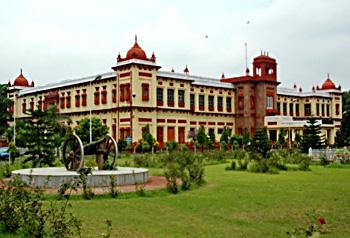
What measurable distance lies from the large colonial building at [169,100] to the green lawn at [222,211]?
83.4 ft

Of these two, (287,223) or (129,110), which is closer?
(287,223)

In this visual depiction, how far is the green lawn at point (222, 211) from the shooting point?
8.30 metres

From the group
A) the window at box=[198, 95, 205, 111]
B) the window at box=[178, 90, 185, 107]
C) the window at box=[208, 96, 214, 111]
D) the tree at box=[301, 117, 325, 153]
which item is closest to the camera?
the tree at box=[301, 117, 325, 153]

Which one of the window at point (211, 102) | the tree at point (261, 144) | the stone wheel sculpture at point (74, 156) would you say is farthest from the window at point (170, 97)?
the stone wheel sculpture at point (74, 156)

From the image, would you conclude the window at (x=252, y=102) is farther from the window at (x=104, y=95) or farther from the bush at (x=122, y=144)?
the bush at (x=122, y=144)

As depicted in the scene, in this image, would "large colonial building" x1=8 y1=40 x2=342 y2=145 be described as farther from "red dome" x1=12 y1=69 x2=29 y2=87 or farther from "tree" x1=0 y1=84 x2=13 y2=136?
"tree" x1=0 y1=84 x2=13 y2=136

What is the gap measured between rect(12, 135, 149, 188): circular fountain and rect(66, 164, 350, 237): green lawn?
227cm

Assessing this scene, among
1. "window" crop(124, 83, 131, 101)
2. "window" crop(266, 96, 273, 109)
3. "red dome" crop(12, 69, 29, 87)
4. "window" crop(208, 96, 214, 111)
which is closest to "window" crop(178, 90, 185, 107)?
"window" crop(208, 96, 214, 111)

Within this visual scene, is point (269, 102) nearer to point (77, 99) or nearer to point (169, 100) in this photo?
point (169, 100)

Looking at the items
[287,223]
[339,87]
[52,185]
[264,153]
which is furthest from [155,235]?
[339,87]

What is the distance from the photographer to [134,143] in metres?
37.8

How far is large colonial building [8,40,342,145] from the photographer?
39.2 meters

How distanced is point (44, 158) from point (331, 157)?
16.3m

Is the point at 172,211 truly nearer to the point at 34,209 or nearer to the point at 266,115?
the point at 34,209
